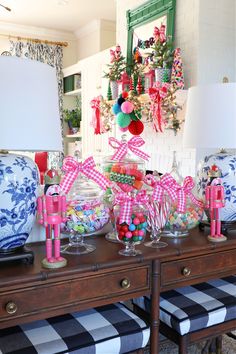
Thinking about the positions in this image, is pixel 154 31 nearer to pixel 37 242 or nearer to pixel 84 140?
pixel 84 140

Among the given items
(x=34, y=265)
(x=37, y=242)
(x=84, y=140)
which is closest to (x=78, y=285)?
(x=34, y=265)

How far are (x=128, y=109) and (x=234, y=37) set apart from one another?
1192 mm

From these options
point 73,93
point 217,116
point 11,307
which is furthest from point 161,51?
point 11,307

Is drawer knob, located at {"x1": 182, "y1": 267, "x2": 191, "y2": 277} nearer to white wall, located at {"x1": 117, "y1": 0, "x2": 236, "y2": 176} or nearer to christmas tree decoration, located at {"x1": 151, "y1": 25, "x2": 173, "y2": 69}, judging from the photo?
white wall, located at {"x1": 117, "y1": 0, "x2": 236, "y2": 176}

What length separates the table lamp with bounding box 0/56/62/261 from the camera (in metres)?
1.12

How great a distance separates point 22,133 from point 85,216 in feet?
1.28

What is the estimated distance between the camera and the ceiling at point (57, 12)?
16.7ft

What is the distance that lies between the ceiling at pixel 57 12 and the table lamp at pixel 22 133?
430cm

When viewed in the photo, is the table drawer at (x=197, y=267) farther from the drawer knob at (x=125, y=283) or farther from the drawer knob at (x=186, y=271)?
the drawer knob at (x=125, y=283)

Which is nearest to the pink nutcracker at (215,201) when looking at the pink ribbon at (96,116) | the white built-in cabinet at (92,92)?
the pink ribbon at (96,116)

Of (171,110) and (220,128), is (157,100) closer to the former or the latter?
(171,110)

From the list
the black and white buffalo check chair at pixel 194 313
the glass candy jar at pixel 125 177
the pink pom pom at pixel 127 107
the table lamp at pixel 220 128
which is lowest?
the black and white buffalo check chair at pixel 194 313

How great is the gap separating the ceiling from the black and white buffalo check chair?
14.4ft

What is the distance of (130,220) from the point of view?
1.32m
